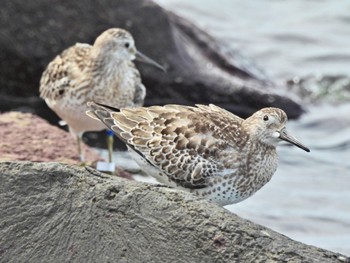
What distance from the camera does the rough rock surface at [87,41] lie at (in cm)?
1291

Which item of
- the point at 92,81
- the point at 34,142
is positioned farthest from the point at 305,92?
the point at 34,142

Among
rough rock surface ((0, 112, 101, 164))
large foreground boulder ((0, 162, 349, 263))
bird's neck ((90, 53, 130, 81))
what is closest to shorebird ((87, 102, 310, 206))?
rough rock surface ((0, 112, 101, 164))

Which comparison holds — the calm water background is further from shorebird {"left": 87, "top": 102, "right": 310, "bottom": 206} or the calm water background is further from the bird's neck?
shorebird {"left": 87, "top": 102, "right": 310, "bottom": 206}

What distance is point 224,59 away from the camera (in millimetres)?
14305

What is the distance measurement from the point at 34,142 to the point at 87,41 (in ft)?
10.8

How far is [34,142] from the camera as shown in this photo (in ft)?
32.6

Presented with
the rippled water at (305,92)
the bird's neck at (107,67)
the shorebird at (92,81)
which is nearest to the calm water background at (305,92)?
the rippled water at (305,92)

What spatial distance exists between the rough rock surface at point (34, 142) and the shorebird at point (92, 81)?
13 cm

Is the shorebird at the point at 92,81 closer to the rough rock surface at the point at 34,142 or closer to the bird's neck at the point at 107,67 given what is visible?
the bird's neck at the point at 107,67

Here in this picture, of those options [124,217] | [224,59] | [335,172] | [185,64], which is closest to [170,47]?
[185,64]

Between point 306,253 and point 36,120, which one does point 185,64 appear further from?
point 306,253

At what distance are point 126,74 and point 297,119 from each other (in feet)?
13.5

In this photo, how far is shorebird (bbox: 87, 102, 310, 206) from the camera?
26.3ft

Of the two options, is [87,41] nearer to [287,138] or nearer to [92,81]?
[92,81]
